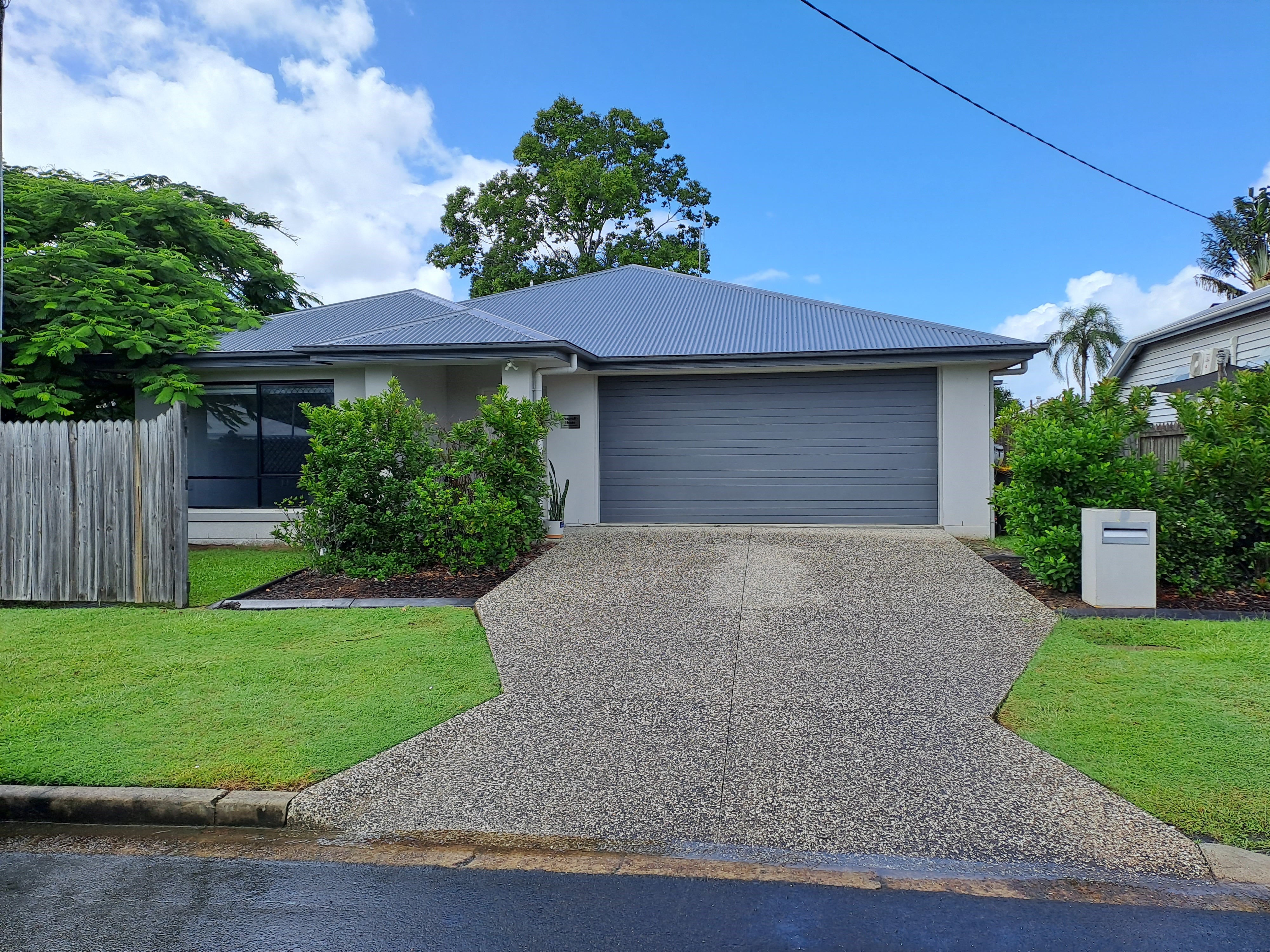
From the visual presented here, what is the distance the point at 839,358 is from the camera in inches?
495

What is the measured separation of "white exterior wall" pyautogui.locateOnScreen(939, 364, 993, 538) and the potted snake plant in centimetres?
584

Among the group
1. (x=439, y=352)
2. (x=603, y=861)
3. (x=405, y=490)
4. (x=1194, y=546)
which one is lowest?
(x=603, y=861)

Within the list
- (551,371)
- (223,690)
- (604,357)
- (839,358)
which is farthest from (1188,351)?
(223,690)

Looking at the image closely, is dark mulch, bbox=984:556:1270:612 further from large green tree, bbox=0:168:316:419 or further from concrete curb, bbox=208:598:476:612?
large green tree, bbox=0:168:316:419

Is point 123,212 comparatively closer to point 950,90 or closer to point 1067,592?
point 950,90

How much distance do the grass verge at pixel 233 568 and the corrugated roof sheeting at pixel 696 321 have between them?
5058mm

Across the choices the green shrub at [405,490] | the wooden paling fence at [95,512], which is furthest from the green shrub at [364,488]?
the wooden paling fence at [95,512]

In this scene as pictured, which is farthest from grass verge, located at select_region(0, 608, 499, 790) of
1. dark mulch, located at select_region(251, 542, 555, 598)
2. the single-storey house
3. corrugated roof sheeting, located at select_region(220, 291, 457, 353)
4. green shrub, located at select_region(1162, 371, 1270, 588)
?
the single-storey house

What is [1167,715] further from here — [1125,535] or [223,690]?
[223,690]

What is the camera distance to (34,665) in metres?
6.35

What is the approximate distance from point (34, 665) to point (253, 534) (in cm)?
700

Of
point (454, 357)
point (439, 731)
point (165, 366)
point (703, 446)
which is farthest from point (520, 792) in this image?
point (165, 366)

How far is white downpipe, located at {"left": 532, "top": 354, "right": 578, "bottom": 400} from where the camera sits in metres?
11.9

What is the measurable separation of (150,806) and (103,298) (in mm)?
11017
